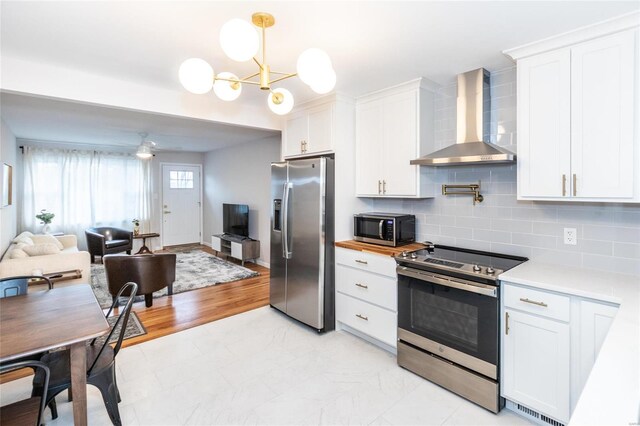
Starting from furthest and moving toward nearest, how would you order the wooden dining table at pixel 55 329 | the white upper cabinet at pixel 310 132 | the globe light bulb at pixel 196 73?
the white upper cabinet at pixel 310 132 < the globe light bulb at pixel 196 73 < the wooden dining table at pixel 55 329

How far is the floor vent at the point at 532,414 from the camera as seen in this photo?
6.41 ft

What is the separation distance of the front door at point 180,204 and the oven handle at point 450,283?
6789 millimetres

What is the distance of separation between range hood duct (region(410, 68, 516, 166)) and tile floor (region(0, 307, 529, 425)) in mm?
1688

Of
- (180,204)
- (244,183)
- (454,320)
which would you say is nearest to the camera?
(454,320)

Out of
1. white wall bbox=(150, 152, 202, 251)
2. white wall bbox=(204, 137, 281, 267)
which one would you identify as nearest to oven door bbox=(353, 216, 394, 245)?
white wall bbox=(204, 137, 281, 267)

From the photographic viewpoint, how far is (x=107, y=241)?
630cm

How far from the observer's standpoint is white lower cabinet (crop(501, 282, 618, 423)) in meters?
1.76

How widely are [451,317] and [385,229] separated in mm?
983

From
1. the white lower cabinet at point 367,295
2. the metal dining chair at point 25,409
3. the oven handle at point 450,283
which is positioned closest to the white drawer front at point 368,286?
the white lower cabinet at point 367,295

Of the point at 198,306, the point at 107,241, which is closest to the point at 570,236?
the point at 198,306

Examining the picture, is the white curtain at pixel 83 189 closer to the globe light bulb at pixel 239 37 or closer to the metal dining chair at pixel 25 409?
the metal dining chair at pixel 25 409

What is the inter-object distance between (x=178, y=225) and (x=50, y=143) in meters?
2.95

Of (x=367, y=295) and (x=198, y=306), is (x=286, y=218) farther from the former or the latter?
(x=198, y=306)

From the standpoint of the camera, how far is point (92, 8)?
174cm
